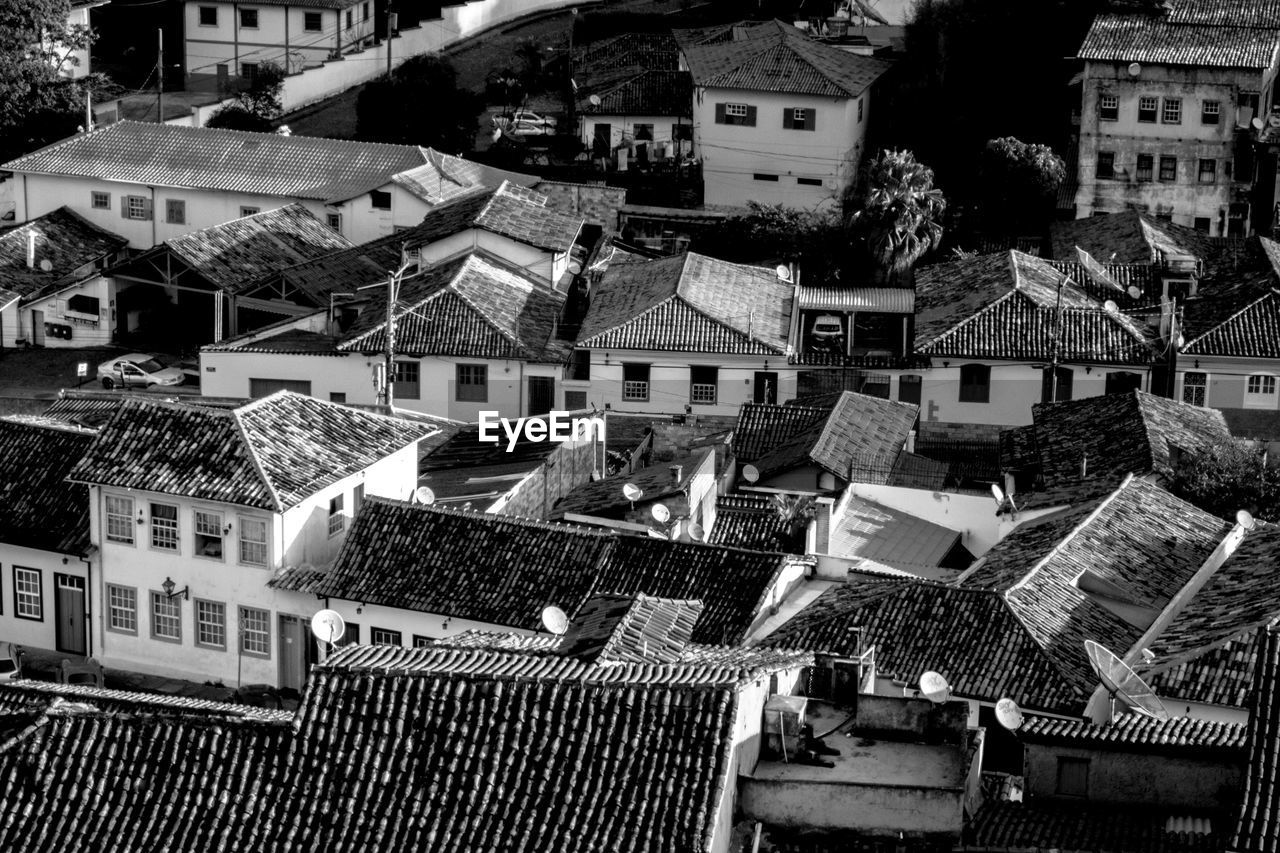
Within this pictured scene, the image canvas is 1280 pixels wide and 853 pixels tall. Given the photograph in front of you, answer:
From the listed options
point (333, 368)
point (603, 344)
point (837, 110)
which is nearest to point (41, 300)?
point (333, 368)

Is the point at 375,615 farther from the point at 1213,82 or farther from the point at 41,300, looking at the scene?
the point at 1213,82

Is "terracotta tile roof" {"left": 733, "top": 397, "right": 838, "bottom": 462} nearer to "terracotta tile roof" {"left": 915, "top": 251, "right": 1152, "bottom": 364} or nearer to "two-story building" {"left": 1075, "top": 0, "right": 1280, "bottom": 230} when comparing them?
"terracotta tile roof" {"left": 915, "top": 251, "right": 1152, "bottom": 364}

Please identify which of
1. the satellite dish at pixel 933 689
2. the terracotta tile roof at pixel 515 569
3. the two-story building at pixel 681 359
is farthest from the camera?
the two-story building at pixel 681 359

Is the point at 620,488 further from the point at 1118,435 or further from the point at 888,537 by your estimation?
the point at 1118,435

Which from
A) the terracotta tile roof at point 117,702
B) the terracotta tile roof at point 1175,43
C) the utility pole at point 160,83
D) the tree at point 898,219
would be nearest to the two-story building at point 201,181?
the utility pole at point 160,83

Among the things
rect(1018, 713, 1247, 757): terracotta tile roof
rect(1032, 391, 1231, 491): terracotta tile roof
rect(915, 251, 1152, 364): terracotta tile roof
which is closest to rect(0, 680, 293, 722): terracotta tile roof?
rect(1018, 713, 1247, 757): terracotta tile roof

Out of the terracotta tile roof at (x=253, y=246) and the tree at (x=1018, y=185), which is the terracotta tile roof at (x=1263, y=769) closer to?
the terracotta tile roof at (x=253, y=246)
